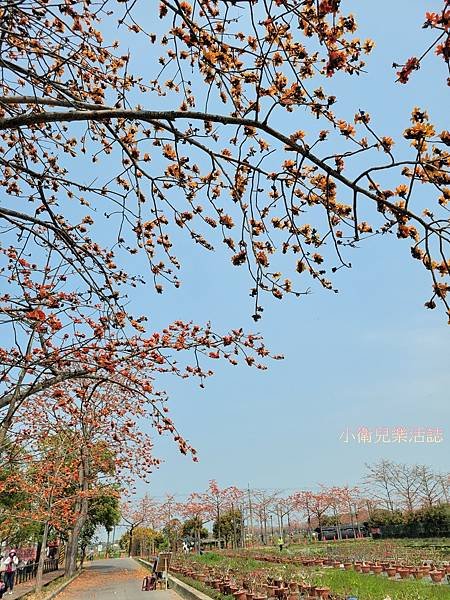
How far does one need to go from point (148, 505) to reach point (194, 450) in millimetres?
38117

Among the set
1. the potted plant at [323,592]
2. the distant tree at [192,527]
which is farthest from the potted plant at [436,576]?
the distant tree at [192,527]

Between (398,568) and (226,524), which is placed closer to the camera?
(398,568)

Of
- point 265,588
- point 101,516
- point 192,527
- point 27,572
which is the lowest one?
point 27,572

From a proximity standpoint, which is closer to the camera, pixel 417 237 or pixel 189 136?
pixel 417 237

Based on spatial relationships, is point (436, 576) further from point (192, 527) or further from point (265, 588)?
point (192, 527)

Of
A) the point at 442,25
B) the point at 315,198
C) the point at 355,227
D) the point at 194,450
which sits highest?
the point at 315,198

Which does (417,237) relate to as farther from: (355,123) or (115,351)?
(115,351)

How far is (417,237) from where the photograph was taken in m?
2.20

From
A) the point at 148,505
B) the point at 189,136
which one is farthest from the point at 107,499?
the point at 189,136

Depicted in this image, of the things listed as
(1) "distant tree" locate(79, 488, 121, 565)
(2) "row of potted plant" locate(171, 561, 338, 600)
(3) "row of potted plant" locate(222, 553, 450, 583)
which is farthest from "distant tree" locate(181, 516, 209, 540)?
(2) "row of potted plant" locate(171, 561, 338, 600)

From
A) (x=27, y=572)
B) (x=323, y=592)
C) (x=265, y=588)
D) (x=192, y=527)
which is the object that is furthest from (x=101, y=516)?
(x=323, y=592)

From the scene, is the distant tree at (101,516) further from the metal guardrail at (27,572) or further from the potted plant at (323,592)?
the potted plant at (323,592)

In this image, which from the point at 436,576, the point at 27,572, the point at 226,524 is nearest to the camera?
the point at 436,576

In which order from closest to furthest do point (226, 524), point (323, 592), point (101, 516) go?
point (323, 592) → point (101, 516) → point (226, 524)
